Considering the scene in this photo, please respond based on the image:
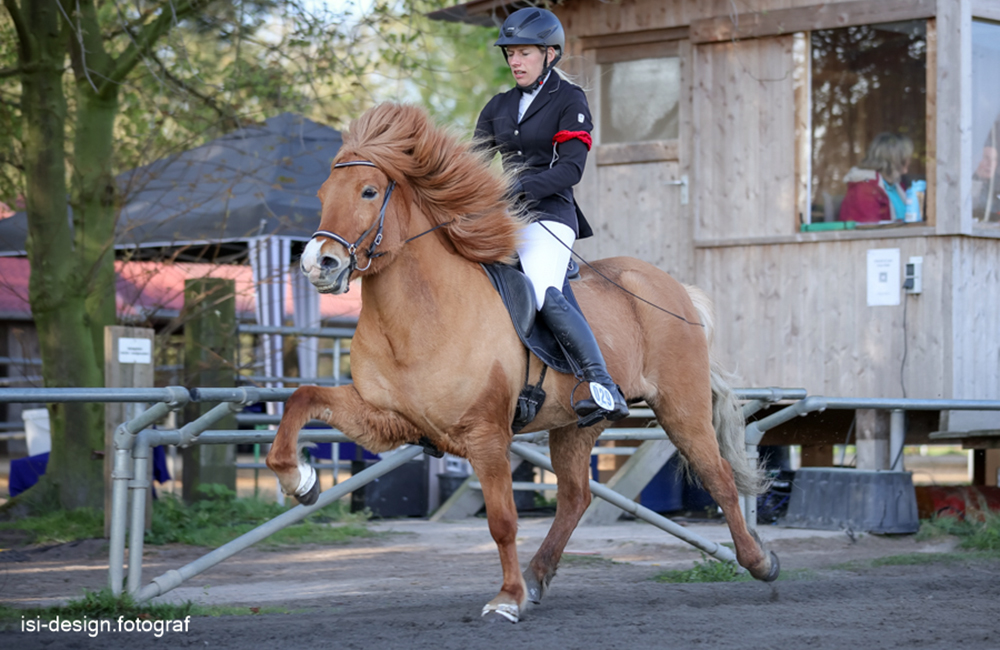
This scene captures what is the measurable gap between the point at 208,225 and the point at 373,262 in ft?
23.1

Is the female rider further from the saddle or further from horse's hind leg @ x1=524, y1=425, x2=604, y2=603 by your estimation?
horse's hind leg @ x1=524, y1=425, x2=604, y2=603

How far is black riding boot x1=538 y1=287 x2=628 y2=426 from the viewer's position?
5.17 metres

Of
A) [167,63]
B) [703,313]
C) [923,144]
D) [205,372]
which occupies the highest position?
[167,63]

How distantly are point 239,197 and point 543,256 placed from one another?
723 centimetres

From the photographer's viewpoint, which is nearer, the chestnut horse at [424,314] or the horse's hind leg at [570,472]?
the chestnut horse at [424,314]

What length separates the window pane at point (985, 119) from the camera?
391 inches

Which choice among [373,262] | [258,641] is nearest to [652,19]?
[373,262]

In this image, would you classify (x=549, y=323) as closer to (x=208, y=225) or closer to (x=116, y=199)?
Answer: (x=116, y=199)

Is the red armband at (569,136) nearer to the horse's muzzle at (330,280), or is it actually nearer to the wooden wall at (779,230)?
the horse's muzzle at (330,280)

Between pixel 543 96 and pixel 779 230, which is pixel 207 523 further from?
pixel 779 230

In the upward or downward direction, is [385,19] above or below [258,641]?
above

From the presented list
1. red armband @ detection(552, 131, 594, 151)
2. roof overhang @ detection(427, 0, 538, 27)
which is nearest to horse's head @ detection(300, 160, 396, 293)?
red armband @ detection(552, 131, 594, 151)

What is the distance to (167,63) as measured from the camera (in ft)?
39.5

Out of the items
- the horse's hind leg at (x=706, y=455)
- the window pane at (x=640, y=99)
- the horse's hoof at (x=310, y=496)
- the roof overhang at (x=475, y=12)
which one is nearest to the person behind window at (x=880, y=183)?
→ the window pane at (x=640, y=99)
